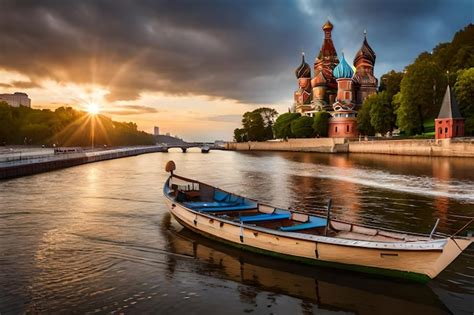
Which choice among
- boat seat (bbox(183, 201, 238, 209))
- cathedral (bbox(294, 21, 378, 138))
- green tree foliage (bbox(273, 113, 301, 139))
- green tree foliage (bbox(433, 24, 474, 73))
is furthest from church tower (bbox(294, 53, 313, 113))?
boat seat (bbox(183, 201, 238, 209))

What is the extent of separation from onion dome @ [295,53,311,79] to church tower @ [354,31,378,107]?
975 inches

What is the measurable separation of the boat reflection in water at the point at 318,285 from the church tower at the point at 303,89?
153 meters

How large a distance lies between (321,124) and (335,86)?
29.3 meters

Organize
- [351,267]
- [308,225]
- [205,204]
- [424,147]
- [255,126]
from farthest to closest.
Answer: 1. [255,126]
2. [424,147]
3. [205,204]
4. [308,225]
5. [351,267]

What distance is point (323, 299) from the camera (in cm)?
1412

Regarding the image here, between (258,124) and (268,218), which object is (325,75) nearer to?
(258,124)

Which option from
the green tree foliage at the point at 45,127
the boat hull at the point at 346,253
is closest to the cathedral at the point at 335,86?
the green tree foliage at the point at 45,127

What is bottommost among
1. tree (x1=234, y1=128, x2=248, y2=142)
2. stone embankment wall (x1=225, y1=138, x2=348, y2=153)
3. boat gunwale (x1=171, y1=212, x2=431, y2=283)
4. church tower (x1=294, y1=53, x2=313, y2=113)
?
boat gunwale (x1=171, y1=212, x2=431, y2=283)

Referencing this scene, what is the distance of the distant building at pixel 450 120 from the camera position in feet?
269

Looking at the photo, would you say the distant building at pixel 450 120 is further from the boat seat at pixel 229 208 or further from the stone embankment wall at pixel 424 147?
the boat seat at pixel 229 208

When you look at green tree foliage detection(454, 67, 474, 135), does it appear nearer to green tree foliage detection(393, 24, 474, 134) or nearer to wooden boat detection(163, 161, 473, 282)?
green tree foliage detection(393, 24, 474, 134)

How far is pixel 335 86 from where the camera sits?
534 ft

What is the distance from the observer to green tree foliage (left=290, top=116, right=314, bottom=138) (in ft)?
477

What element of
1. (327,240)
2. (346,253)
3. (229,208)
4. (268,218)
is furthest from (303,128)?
(346,253)
